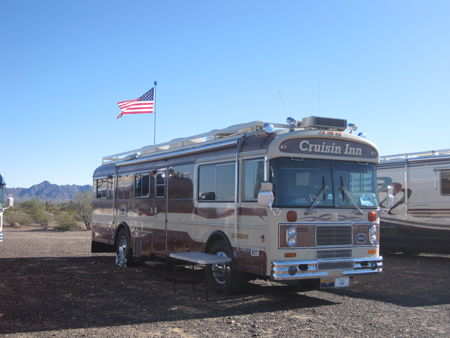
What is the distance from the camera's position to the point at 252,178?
866 centimetres

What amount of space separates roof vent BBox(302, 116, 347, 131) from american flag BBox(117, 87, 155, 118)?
33.0ft

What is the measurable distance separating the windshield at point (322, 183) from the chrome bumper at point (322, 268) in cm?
92

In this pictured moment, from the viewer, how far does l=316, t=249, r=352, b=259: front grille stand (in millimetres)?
8328

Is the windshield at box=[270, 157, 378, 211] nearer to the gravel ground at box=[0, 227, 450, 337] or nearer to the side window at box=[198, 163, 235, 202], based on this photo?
the side window at box=[198, 163, 235, 202]

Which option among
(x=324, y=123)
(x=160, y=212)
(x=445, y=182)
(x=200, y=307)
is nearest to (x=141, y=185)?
(x=160, y=212)

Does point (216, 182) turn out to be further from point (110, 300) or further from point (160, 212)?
point (110, 300)

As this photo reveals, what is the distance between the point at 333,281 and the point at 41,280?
624cm

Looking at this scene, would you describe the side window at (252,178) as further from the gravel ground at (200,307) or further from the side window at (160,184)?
the side window at (160,184)

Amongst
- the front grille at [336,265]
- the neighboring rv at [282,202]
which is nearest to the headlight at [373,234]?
the neighboring rv at [282,202]

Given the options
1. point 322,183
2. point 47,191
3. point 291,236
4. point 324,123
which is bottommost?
point 291,236

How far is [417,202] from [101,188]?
9.77 meters

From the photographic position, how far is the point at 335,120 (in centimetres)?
911

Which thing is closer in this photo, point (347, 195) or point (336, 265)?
point (336, 265)

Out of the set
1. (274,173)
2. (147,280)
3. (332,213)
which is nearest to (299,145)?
(274,173)
